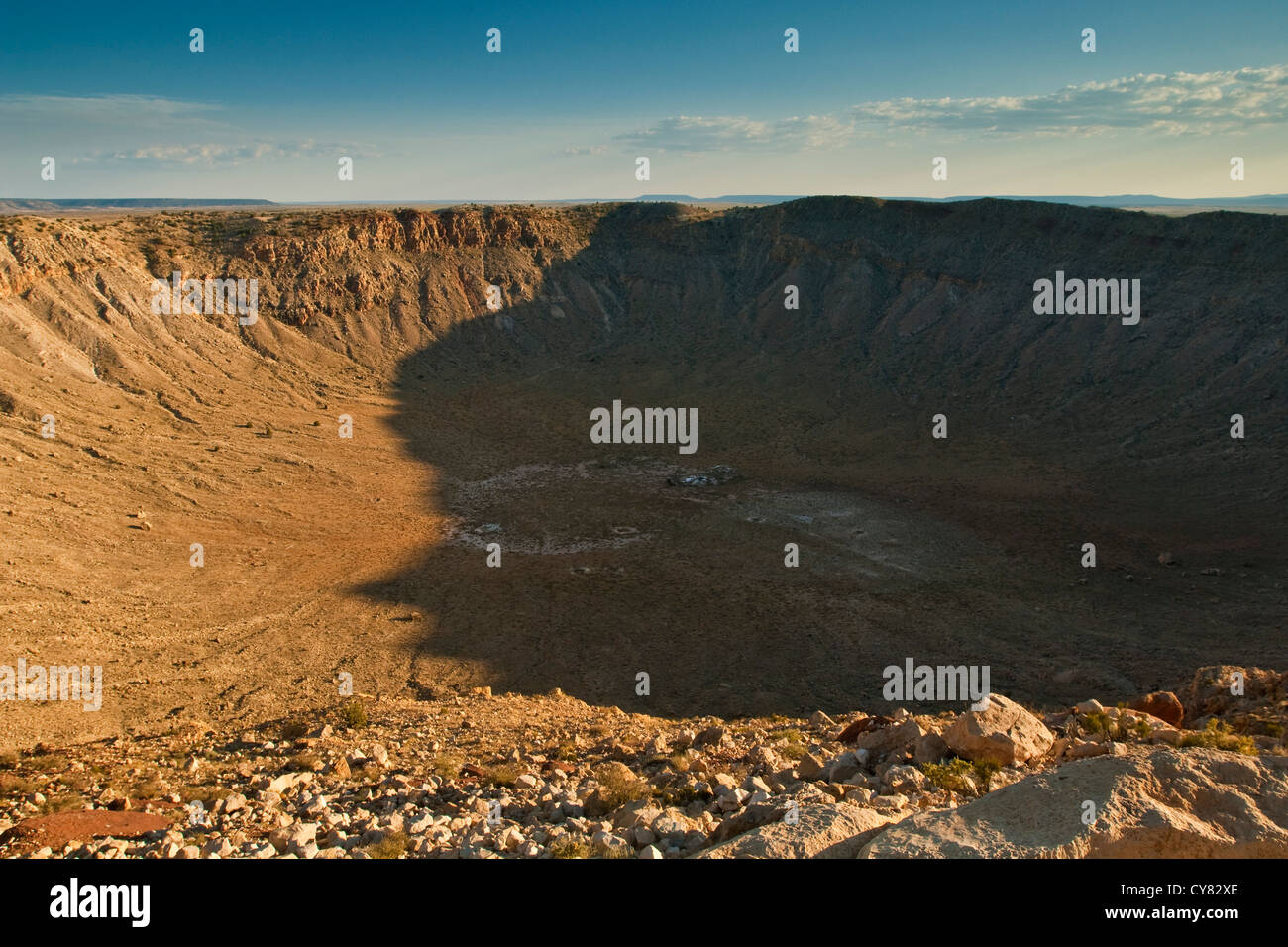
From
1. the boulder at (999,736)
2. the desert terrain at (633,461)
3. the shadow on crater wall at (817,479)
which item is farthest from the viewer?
the shadow on crater wall at (817,479)

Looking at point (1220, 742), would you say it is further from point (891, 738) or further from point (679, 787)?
point (679, 787)

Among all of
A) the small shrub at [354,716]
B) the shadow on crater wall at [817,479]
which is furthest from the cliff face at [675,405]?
the small shrub at [354,716]

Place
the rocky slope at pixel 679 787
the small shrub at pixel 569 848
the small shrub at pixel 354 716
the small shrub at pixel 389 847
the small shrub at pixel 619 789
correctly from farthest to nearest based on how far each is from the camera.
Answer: the small shrub at pixel 354 716 → the small shrub at pixel 619 789 → the small shrub at pixel 389 847 → the small shrub at pixel 569 848 → the rocky slope at pixel 679 787

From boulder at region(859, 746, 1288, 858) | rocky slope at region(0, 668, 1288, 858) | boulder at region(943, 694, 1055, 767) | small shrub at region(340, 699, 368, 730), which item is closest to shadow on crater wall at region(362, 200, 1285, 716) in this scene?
small shrub at region(340, 699, 368, 730)

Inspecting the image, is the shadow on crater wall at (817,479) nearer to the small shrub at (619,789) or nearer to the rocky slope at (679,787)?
the rocky slope at (679,787)

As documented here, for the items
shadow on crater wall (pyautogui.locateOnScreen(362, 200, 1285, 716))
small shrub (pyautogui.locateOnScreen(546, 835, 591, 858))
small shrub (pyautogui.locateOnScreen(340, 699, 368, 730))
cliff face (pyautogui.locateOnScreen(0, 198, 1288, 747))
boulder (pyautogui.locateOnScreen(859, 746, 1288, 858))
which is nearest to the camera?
boulder (pyautogui.locateOnScreen(859, 746, 1288, 858))

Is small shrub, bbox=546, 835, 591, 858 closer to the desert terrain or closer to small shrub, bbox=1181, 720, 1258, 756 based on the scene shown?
small shrub, bbox=1181, 720, 1258, 756
